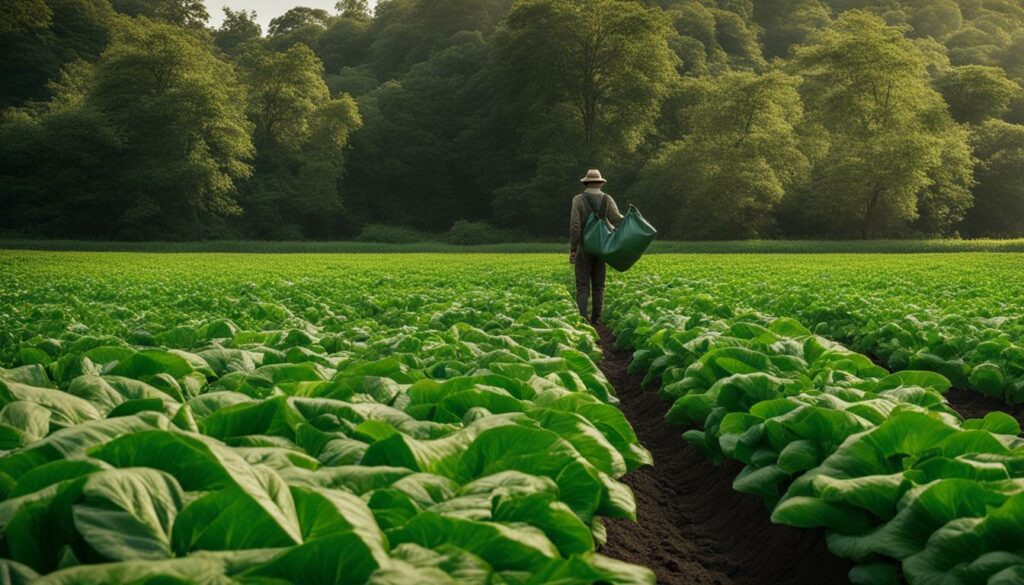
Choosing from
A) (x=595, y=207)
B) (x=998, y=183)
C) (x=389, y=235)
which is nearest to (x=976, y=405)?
(x=595, y=207)

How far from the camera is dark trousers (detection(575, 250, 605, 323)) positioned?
12273 mm

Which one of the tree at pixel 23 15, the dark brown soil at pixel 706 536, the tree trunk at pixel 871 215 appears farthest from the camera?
the tree at pixel 23 15

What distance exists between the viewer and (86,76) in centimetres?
6844

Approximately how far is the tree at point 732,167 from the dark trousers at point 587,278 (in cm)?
4585

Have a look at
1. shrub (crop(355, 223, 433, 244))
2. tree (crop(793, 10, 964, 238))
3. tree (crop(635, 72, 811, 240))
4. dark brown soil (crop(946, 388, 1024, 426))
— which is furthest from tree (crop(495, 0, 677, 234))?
dark brown soil (crop(946, 388, 1024, 426))

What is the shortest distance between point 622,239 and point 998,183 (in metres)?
69.9

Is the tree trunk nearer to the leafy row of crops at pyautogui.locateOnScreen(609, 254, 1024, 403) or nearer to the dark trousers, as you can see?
the leafy row of crops at pyautogui.locateOnScreen(609, 254, 1024, 403)

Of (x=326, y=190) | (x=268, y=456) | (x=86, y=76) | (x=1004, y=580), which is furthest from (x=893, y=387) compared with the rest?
(x=86, y=76)

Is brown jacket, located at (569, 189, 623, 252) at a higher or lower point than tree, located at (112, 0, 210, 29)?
lower

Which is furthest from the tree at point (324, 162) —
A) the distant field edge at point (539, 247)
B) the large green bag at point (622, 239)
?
the large green bag at point (622, 239)

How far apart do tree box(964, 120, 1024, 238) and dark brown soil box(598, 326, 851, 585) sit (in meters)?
72.3

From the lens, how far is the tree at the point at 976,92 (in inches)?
2763

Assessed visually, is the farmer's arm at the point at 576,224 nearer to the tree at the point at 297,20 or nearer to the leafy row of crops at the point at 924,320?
the leafy row of crops at the point at 924,320

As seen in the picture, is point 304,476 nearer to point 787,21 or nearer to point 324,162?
point 324,162
